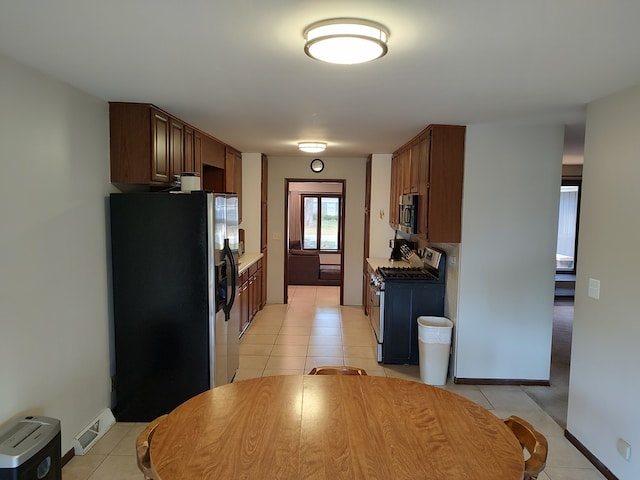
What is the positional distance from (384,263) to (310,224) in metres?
5.99

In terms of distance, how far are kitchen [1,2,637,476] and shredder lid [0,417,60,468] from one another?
0.42ft

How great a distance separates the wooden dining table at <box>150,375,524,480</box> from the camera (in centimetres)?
151

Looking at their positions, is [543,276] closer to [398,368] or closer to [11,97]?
[398,368]

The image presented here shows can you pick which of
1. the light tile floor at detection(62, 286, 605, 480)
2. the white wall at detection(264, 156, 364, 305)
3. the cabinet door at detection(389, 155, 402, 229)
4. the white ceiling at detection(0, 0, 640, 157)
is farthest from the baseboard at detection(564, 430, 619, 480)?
the white wall at detection(264, 156, 364, 305)

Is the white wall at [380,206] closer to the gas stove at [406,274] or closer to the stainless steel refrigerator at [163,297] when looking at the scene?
the gas stove at [406,274]

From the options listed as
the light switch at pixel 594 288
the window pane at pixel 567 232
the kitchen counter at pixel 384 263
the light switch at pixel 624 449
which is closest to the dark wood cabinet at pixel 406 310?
the kitchen counter at pixel 384 263

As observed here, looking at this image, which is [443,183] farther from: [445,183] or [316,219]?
[316,219]

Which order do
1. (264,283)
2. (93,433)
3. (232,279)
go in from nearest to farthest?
(93,433) < (232,279) < (264,283)

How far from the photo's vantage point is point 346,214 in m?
7.16

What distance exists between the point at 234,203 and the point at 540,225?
2.80 m

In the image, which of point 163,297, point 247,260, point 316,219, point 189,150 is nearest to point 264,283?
point 247,260

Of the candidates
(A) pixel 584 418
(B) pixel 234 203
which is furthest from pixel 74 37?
(A) pixel 584 418

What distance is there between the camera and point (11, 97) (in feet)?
7.41

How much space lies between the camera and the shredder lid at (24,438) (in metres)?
2.01
